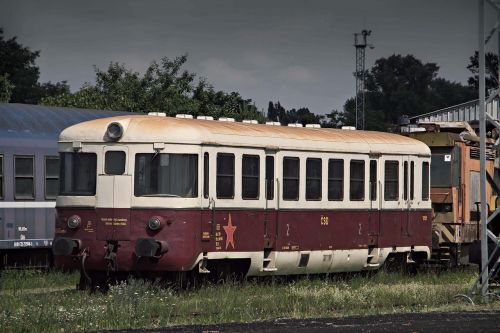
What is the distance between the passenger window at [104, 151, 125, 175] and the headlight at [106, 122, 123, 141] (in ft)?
0.85

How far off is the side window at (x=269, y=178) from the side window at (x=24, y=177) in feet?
18.2

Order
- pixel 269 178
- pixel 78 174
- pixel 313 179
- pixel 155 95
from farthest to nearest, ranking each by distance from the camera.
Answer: pixel 155 95, pixel 313 179, pixel 269 178, pixel 78 174

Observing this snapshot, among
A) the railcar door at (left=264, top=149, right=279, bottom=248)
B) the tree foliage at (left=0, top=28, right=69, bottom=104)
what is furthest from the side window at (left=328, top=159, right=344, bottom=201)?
the tree foliage at (left=0, top=28, right=69, bottom=104)

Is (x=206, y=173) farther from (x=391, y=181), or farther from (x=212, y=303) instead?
(x=391, y=181)

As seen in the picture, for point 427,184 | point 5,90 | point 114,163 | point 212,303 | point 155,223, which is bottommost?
point 212,303

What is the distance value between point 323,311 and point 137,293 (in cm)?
267

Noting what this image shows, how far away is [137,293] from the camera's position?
17328 mm

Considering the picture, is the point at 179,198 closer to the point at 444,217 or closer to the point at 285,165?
the point at 285,165

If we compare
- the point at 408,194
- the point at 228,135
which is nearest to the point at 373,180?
the point at 408,194

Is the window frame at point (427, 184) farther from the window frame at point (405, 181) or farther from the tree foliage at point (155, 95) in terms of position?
the tree foliage at point (155, 95)

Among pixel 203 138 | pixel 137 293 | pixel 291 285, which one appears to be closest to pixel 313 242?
pixel 291 285

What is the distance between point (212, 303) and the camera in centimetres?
1794

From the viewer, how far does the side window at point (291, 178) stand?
2181 cm

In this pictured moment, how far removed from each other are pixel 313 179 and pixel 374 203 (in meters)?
1.99
